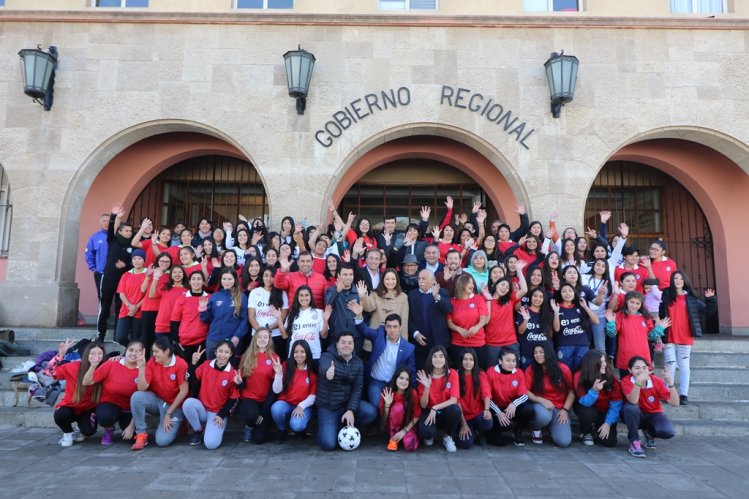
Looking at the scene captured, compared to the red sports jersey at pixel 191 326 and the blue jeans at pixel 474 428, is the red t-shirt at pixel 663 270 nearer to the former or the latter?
the blue jeans at pixel 474 428

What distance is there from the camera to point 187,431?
18.1 feet

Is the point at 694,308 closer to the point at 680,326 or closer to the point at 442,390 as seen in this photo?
the point at 680,326

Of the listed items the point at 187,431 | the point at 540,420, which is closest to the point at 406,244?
the point at 540,420

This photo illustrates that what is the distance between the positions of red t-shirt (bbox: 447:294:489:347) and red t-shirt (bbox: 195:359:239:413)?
2.58 m

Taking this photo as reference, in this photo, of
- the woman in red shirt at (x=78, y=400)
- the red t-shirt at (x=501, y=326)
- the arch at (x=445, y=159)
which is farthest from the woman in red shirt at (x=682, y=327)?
the woman in red shirt at (x=78, y=400)

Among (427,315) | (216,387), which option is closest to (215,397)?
(216,387)

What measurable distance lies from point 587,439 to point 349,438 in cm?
264

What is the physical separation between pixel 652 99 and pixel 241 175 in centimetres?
839

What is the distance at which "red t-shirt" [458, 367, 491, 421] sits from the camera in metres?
5.17

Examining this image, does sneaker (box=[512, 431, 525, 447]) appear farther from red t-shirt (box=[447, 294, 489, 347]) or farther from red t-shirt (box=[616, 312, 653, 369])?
red t-shirt (box=[616, 312, 653, 369])

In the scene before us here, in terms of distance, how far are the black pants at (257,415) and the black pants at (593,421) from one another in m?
3.39

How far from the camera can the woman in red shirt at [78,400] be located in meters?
5.05

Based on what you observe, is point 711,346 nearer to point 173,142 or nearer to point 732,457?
point 732,457

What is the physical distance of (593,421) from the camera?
5211 mm
